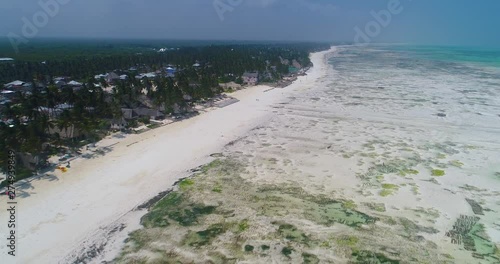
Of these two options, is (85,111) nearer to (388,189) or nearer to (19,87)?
(19,87)

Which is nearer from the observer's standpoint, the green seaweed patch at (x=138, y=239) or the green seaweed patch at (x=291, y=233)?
the green seaweed patch at (x=138, y=239)

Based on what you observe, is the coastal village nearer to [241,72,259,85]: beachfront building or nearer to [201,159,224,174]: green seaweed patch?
[201,159,224,174]: green seaweed patch

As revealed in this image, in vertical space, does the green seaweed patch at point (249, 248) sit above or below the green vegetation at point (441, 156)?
below

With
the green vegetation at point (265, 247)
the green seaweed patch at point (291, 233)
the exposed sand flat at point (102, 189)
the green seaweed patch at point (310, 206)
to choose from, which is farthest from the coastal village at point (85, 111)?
the green seaweed patch at point (291, 233)

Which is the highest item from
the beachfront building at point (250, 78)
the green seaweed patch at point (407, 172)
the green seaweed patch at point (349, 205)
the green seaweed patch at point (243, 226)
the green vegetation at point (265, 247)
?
the beachfront building at point (250, 78)

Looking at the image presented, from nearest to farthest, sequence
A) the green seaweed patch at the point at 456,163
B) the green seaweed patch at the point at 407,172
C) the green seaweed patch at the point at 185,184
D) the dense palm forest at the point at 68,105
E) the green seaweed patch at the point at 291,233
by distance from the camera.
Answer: the green seaweed patch at the point at 291,233
the green seaweed patch at the point at 185,184
the dense palm forest at the point at 68,105
the green seaweed patch at the point at 407,172
the green seaweed patch at the point at 456,163

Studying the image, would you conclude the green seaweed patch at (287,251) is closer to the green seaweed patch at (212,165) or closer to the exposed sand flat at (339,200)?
the exposed sand flat at (339,200)
